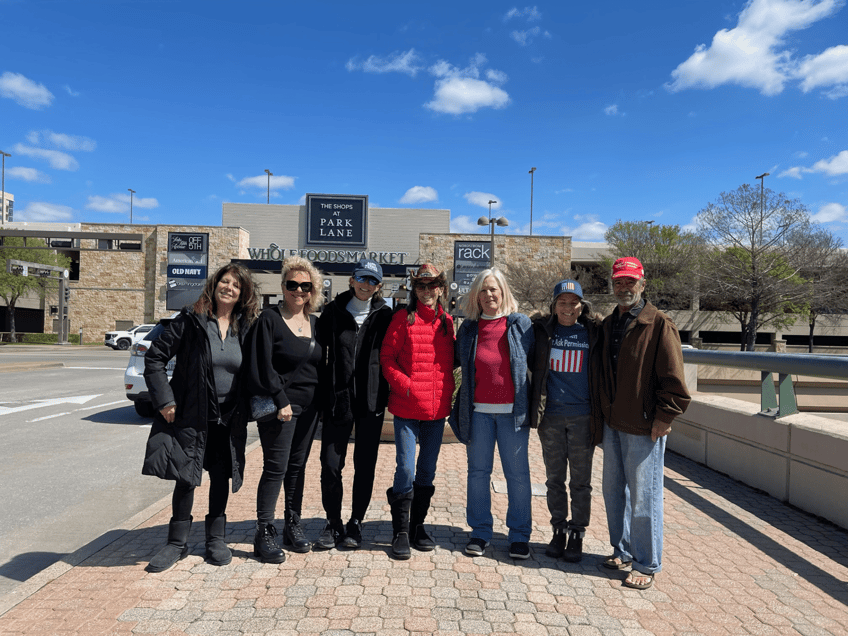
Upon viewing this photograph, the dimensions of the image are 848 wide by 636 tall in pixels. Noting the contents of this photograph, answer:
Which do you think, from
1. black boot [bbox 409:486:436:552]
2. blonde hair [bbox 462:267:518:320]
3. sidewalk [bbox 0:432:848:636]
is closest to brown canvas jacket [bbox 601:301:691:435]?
blonde hair [bbox 462:267:518:320]

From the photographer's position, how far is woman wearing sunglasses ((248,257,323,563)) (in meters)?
3.46

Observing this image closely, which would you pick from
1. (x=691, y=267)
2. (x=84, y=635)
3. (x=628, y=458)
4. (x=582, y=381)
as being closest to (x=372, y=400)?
Answer: (x=582, y=381)

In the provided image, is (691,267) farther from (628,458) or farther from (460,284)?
(628,458)

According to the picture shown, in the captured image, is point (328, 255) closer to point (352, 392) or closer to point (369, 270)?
point (369, 270)

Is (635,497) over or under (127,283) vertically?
under

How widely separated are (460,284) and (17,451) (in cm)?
3719

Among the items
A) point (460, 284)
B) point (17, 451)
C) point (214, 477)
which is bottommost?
point (17, 451)

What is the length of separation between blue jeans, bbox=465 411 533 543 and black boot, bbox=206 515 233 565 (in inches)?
61.4

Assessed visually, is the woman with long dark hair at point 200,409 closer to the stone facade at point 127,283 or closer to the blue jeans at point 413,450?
the blue jeans at point 413,450

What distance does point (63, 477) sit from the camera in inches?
225

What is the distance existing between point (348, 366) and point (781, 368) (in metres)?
3.44

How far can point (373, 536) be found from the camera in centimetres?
393

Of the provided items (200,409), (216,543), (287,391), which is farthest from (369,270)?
(216,543)

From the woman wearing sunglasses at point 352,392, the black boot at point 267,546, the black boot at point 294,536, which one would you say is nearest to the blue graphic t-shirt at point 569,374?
the woman wearing sunglasses at point 352,392
